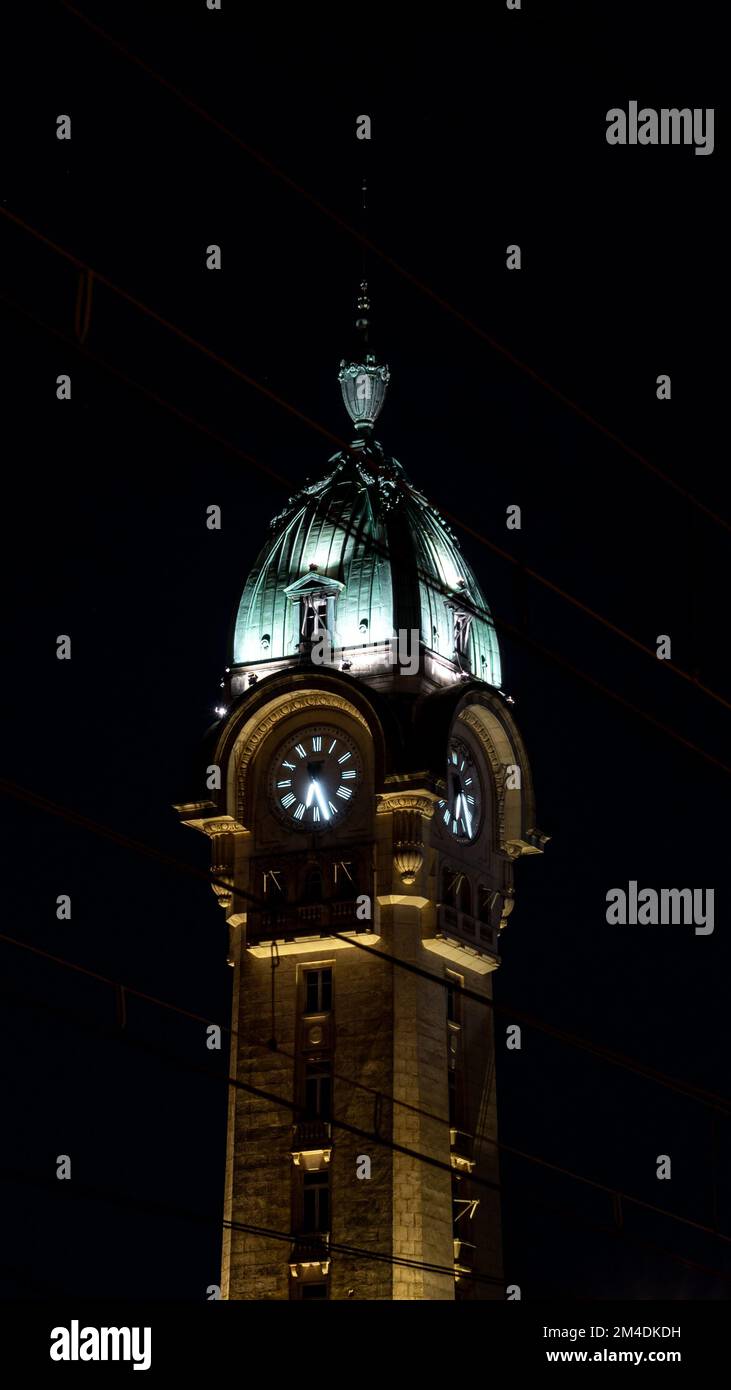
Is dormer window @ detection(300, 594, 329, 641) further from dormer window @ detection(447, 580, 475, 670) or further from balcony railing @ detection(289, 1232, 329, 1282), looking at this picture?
balcony railing @ detection(289, 1232, 329, 1282)

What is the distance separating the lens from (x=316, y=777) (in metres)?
90.9

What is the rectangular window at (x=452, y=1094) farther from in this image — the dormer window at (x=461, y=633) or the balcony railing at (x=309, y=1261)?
the dormer window at (x=461, y=633)

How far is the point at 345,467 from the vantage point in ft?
316

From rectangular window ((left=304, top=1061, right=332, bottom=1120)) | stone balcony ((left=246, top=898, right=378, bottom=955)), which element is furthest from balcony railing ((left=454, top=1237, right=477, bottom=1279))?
stone balcony ((left=246, top=898, right=378, bottom=955))

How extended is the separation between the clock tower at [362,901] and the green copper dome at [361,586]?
0.29ft

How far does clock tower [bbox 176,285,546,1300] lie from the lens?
86.6m

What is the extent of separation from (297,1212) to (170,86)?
52.6m

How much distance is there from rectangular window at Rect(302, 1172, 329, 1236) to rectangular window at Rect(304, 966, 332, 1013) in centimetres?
476

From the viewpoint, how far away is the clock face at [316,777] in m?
90.2

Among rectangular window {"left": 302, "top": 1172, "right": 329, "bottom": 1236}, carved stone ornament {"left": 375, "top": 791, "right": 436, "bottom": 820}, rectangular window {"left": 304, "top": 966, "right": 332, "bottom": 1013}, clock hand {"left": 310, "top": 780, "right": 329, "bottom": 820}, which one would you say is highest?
clock hand {"left": 310, "top": 780, "right": 329, "bottom": 820}

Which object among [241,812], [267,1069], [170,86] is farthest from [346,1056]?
[170,86]

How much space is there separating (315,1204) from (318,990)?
612 cm
